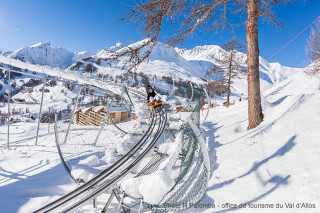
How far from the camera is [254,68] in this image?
472 cm

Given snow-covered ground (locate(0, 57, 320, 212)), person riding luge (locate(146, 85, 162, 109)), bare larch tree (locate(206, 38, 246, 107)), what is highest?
bare larch tree (locate(206, 38, 246, 107))

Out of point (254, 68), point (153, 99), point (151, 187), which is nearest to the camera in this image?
point (151, 187)

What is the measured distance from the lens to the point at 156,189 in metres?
1.61

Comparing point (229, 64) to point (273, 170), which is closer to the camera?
point (273, 170)

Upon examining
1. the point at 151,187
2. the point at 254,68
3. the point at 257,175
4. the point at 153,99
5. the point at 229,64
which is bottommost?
the point at 257,175

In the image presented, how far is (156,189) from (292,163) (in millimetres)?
2089

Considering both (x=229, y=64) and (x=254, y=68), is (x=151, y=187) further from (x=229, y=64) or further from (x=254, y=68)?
(x=229, y=64)

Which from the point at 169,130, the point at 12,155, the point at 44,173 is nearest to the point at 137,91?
the point at 169,130

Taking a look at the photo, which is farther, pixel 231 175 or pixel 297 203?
pixel 231 175

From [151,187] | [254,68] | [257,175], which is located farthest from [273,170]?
[254,68]

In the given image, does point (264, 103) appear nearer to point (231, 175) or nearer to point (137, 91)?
point (231, 175)

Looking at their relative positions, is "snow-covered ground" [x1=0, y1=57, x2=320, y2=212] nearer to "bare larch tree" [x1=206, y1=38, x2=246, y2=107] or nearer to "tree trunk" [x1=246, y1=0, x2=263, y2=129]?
"tree trunk" [x1=246, y1=0, x2=263, y2=129]

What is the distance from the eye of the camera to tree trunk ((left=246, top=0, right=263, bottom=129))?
468cm

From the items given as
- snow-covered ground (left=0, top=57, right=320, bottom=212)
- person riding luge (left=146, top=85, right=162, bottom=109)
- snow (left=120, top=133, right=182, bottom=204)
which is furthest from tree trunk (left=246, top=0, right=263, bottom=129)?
snow (left=120, top=133, right=182, bottom=204)
